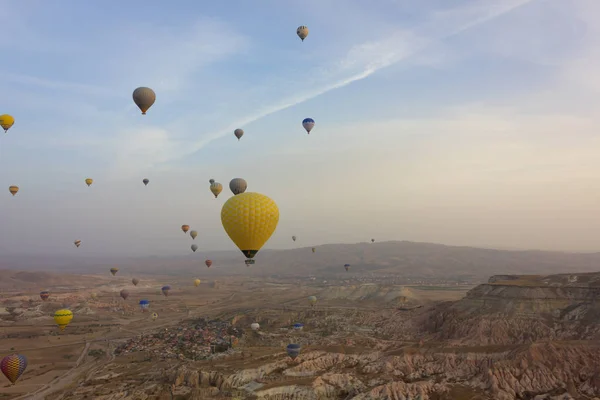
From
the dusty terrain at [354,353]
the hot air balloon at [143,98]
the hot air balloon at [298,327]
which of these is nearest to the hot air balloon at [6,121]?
the hot air balloon at [143,98]

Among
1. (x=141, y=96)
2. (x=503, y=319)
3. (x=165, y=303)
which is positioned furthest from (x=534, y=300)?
(x=165, y=303)

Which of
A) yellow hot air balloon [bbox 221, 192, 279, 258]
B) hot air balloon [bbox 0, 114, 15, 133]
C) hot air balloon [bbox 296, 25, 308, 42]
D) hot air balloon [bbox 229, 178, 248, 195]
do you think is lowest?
yellow hot air balloon [bbox 221, 192, 279, 258]

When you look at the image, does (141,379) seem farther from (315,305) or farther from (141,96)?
(315,305)

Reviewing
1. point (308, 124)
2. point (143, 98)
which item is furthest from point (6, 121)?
point (308, 124)

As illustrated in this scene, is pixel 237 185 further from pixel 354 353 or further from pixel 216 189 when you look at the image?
pixel 354 353

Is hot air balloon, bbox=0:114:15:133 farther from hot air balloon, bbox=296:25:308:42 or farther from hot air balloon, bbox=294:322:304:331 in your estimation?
hot air balloon, bbox=294:322:304:331

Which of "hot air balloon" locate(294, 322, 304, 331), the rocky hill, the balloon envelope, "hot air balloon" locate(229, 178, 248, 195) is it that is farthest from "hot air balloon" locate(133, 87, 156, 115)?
"hot air balloon" locate(294, 322, 304, 331)
